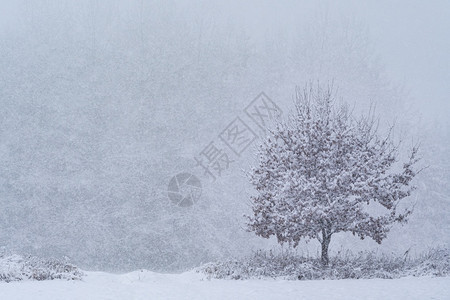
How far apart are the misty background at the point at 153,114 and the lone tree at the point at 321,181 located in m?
10.7

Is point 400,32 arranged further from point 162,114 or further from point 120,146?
point 120,146

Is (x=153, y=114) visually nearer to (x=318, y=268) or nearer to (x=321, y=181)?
(x=321, y=181)

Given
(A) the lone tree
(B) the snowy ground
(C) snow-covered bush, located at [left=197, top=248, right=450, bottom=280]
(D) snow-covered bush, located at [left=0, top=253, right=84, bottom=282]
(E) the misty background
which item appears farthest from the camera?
(E) the misty background

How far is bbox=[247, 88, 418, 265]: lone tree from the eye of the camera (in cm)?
1171

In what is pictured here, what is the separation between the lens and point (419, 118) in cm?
3288

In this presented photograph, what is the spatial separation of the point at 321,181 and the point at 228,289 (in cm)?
407

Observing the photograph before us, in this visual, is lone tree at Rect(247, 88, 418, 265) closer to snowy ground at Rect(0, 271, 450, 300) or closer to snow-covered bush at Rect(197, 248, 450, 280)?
snow-covered bush at Rect(197, 248, 450, 280)

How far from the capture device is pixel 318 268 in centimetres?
1151

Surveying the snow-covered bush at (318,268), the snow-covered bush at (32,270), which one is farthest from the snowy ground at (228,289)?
the snow-covered bush at (318,268)

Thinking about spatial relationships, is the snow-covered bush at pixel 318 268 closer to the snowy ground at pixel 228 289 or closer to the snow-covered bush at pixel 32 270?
the snowy ground at pixel 228 289

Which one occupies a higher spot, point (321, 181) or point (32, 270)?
point (321, 181)

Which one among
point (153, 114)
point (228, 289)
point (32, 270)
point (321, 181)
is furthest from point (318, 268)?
point (153, 114)

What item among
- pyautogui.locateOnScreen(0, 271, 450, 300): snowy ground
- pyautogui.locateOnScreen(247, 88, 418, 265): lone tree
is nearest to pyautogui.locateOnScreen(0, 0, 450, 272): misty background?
pyautogui.locateOnScreen(247, 88, 418, 265): lone tree

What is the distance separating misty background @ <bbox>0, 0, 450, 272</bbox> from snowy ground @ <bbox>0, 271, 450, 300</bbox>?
13.2 m
